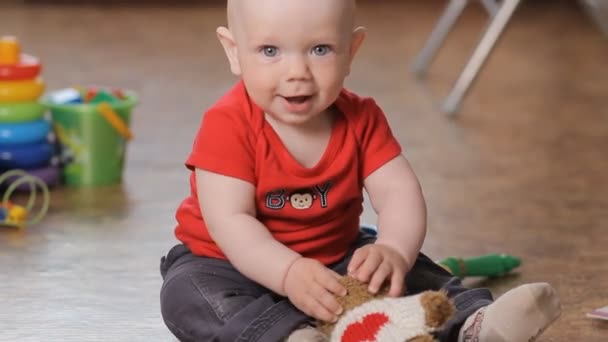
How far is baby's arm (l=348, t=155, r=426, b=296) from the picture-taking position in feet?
3.42

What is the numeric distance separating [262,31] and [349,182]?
0.66 ft

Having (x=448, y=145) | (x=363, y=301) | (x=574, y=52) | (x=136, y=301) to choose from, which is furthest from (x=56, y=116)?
(x=574, y=52)

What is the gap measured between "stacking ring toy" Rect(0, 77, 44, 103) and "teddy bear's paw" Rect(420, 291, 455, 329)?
1.01 m

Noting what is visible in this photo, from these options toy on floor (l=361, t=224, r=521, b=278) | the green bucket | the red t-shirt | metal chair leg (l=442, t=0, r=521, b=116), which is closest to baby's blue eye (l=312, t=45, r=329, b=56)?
the red t-shirt

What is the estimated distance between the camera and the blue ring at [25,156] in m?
1.79

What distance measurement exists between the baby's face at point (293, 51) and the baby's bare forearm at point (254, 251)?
0.38 ft

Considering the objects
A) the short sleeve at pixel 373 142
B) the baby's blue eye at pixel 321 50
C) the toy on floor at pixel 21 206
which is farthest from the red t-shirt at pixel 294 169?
the toy on floor at pixel 21 206

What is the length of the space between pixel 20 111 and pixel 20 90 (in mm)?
34

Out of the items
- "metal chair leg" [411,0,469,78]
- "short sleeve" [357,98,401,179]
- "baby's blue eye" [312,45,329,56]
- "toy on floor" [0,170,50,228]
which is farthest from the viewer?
"metal chair leg" [411,0,469,78]

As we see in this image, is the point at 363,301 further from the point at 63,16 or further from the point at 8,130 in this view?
the point at 63,16

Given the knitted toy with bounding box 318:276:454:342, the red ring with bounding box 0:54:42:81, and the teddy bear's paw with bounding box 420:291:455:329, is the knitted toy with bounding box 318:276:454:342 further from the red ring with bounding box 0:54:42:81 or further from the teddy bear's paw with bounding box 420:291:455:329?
the red ring with bounding box 0:54:42:81

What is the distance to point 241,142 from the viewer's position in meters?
1.14

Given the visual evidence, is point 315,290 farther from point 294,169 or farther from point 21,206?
point 21,206

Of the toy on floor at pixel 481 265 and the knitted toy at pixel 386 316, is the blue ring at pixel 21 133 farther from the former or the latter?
the knitted toy at pixel 386 316
